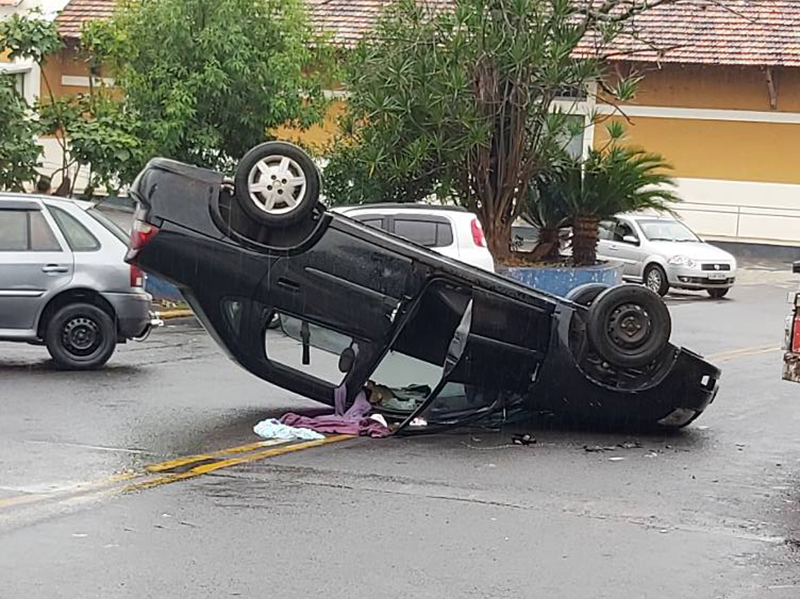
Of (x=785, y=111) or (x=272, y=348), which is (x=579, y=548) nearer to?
(x=272, y=348)

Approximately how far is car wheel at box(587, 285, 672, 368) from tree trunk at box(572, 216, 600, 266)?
13.2 metres

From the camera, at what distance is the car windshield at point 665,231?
1101 inches

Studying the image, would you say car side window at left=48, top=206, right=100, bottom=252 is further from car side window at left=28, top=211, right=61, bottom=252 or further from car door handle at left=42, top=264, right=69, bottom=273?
car door handle at left=42, top=264, right=69, bottom=273

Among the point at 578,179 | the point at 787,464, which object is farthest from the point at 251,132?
the point at 787,464

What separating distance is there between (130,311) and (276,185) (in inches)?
156

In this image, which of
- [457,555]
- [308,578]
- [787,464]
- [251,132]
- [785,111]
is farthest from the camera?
[785,111]

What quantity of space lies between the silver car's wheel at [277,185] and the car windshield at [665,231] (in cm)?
1765

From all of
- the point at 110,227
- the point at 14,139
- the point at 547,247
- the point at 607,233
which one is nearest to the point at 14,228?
the point at 110,227

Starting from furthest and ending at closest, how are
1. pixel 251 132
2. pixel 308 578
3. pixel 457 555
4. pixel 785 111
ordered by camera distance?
pixel 785 111 < pixel 251 132 < pixel 457 555 < pixel 308 578

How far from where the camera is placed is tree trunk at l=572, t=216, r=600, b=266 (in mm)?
24297

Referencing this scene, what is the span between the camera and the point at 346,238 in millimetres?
10922

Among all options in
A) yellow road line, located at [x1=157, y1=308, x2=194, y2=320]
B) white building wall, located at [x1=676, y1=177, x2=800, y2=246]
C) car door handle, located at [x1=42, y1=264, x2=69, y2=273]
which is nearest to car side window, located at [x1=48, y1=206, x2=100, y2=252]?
car door handle, located at [x1=42, y1=264, x2=69, y2=273]

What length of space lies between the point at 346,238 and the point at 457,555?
376 centimetres

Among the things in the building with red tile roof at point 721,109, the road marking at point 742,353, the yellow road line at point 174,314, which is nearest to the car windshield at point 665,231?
the building with red tile roof at point 721,109
